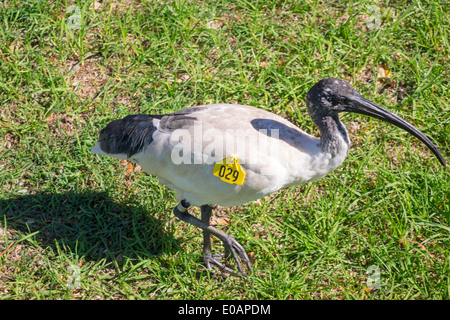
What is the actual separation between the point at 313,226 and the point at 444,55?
2495 mm

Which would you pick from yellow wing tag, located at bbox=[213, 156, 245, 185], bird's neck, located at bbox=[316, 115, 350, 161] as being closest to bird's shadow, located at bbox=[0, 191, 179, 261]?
yellow wing tag, located at bbox=[213, 156, 245, 185]

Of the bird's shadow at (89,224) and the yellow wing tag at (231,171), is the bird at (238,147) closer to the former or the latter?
the yellow wing tag at (231,171)

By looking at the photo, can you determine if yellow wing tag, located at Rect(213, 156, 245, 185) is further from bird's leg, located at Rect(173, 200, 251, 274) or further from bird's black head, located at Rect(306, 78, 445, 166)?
bird's black head, located at Rect(306, 78, 445, 166)

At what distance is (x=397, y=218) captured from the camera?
14.9ft

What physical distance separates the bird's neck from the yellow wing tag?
638mm

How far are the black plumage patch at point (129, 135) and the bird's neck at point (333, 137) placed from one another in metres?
1.23

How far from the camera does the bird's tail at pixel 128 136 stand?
4328 mm

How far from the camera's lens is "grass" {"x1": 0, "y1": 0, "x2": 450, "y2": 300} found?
14.5 ft

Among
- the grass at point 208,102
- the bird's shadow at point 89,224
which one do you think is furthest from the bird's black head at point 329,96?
the bird's shadow at point 89,224

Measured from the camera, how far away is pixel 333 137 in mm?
4141

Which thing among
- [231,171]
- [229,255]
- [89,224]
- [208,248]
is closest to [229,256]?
[229,255]
